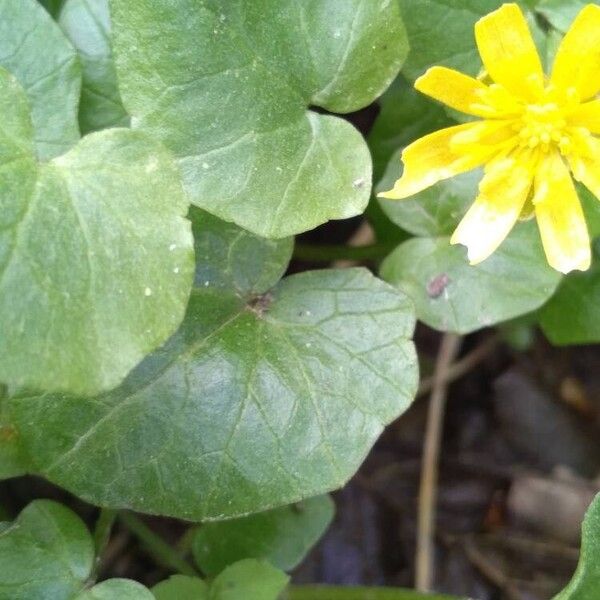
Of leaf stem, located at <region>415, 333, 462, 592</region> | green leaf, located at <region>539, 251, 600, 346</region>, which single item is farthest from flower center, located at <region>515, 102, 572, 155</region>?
leaf stem, located at <region>415, 333, 462, 592</region>

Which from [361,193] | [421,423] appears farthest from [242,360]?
[421,423]

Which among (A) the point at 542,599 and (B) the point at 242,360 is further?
(A) the point at 542,599

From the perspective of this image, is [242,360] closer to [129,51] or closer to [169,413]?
[169,413]

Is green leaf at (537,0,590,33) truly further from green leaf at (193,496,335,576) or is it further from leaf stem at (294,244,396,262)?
green leaf at (193,496,335,576)

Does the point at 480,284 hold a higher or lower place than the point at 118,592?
higher

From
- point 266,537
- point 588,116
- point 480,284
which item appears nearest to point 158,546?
point 266,537

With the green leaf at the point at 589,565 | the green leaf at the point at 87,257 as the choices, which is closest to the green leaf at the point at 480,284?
the green leaf at the point at 589,565

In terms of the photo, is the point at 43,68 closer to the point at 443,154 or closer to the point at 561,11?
the point at 443,154
